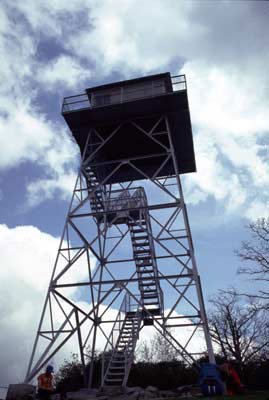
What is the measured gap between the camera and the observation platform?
56.6 feet

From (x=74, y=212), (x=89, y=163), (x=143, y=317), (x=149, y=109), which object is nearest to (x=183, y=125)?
(x=149, y=109)

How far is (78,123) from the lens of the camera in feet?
59.4

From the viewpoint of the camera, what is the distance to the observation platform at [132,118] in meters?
17.3

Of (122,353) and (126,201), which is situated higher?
(126,201)

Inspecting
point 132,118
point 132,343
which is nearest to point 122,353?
point 132,343

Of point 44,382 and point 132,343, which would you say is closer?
point 44,382

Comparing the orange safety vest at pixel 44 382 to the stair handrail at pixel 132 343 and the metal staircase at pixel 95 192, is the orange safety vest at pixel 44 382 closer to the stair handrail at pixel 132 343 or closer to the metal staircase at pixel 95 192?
the stair handrail at pixel 132 343

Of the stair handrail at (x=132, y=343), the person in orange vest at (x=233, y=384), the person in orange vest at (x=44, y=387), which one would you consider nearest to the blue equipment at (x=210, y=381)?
the person in orange vest at (x=233, y=384)

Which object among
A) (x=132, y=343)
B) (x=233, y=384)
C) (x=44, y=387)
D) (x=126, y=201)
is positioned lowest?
(x=44, y=387)

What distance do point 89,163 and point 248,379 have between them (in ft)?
63.2

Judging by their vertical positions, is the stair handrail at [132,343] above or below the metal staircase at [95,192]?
below

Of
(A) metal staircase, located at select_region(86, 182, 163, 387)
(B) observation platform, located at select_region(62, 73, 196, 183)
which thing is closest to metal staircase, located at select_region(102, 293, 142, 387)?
(A) metal staircase, located at select_region(86, 182, 163, 387)

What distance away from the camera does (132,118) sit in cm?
1789

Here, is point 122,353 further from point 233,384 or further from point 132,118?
point 132,118
